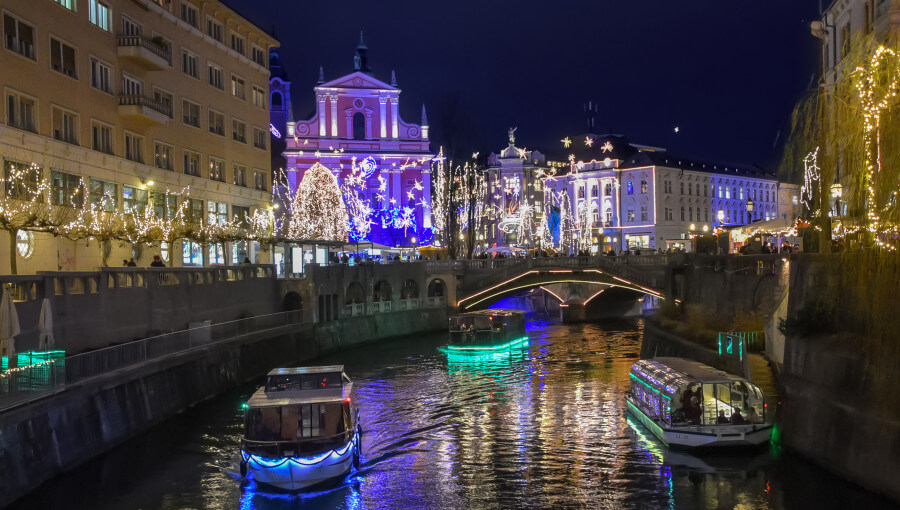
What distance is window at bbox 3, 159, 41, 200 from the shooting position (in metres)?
40.7

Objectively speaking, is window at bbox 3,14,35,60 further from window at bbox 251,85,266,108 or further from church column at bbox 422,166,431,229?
church column at bbox 422,166,431,229

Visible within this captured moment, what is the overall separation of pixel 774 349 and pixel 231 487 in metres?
22.7

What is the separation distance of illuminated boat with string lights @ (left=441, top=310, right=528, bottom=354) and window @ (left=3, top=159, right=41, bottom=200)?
3057cm

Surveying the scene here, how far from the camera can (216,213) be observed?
217 feet

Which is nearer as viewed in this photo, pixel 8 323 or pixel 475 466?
pixel 8 323

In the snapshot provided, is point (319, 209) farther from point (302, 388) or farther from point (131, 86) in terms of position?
point (302, 388)

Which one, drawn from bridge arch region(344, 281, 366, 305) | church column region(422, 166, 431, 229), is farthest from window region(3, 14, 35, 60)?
church column region(422, 166, 431, 229)

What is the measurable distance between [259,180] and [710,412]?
5021 centimetres

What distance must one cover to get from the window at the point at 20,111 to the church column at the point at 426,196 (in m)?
71.0

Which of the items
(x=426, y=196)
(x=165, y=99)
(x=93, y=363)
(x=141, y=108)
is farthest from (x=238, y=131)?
(x=426, y=196)

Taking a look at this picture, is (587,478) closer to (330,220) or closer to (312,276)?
(312,276)

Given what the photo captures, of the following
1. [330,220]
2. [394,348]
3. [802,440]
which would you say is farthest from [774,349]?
[330,220]

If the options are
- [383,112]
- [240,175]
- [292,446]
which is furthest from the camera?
[383,112]

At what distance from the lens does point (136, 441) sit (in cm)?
3384
